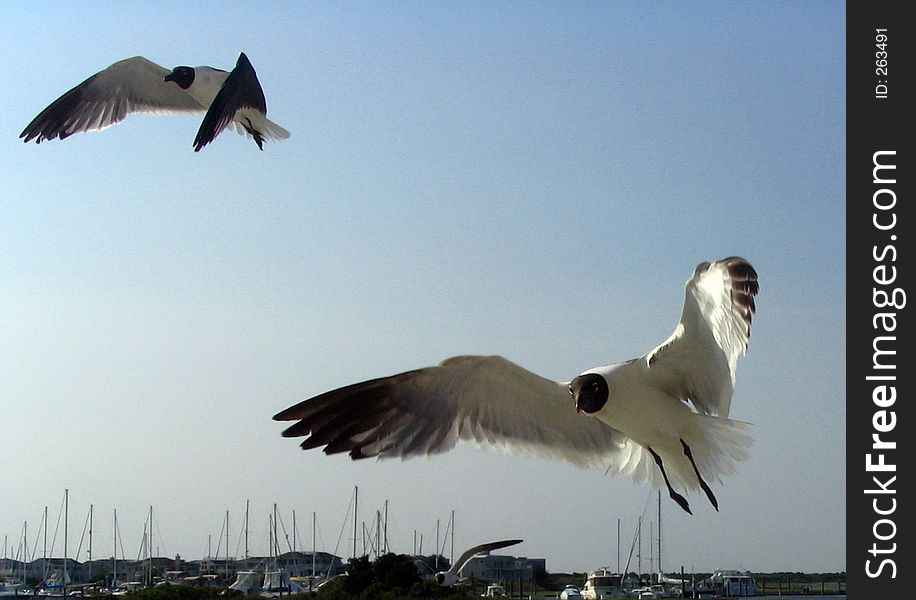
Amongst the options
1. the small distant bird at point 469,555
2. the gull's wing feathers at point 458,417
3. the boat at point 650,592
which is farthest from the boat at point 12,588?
the gull's wing feathers at point 458,417

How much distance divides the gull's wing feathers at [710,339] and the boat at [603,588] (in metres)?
39.1

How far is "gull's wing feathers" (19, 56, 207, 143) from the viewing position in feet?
47.1

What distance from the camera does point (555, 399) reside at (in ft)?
25.5

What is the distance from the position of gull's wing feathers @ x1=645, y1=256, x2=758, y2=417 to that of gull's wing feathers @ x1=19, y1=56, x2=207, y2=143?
854cm

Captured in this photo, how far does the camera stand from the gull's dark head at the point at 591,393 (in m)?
7.08

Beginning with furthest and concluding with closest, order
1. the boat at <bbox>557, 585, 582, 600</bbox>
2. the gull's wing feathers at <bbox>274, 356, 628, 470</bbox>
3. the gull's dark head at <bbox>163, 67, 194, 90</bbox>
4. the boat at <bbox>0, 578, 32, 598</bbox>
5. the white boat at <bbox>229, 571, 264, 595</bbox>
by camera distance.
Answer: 1. the boat at <bbox>0, 578, 32, 598</bbox>
2. the boat at <bbox>557, 585, 582, 600</bbox>
3. the white boat at <bbox>229, 571, 264, 595</bbox>
4. the gull's dark head at <bbox>163, 67, 194, 90</bbox>
5. the gull's wing feathers at <bbox>274, 356, 628, 470</bbox>

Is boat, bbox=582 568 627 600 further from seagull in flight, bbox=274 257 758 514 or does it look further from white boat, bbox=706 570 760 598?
seagull in flight, bbox=274 257 758 514

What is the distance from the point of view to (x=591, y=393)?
707 cm

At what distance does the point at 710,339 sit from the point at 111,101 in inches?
377

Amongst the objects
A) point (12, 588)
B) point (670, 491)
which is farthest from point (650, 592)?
point (670, 491)

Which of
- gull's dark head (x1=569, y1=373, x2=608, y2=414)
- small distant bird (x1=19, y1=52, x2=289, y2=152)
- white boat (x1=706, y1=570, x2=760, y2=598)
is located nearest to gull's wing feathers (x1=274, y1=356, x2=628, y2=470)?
gull's dark head (x1=569, y1=373, x2=608, y2=414)
